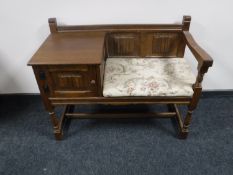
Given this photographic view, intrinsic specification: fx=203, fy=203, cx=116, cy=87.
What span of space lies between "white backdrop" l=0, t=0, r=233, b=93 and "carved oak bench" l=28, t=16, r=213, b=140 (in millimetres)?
67

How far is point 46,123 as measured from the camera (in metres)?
1.56

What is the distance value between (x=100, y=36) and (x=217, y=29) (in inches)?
31.3

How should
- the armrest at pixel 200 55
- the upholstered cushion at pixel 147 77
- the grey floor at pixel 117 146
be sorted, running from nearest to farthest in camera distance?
1. the armrest at pixel 200 55
2. the upholstered cushion at pixel 147 77
3. the grey floor at pixel 117 146

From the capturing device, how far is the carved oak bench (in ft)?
3.42

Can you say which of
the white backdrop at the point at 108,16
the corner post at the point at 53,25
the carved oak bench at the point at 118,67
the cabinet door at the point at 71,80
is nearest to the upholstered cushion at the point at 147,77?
the carved oak bench at the point at 118,67

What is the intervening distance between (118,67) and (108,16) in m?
0.34

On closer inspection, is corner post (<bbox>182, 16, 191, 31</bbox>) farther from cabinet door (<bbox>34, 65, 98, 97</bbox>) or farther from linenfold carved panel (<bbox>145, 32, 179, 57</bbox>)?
cabinet door (<bbox>34, 65, 98, 97</bbox>)

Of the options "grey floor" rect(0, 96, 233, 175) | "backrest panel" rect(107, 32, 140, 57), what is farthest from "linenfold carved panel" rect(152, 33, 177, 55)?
"grey floor" rect(0, 96, 233, 175)

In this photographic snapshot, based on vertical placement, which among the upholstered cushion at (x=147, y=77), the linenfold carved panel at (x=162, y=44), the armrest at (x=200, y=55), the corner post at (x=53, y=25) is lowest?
the upholstered cushion at (x=147, y=77)

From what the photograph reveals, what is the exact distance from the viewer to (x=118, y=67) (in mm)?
1302

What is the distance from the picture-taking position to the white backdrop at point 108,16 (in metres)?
1.27

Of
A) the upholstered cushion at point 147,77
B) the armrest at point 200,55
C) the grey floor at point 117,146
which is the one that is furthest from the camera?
the grey floor at point 117,146

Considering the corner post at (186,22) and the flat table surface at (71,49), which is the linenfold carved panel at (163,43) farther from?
the flat table surface at (71,49)

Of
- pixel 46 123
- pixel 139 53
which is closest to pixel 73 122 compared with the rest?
pixel 46 123
